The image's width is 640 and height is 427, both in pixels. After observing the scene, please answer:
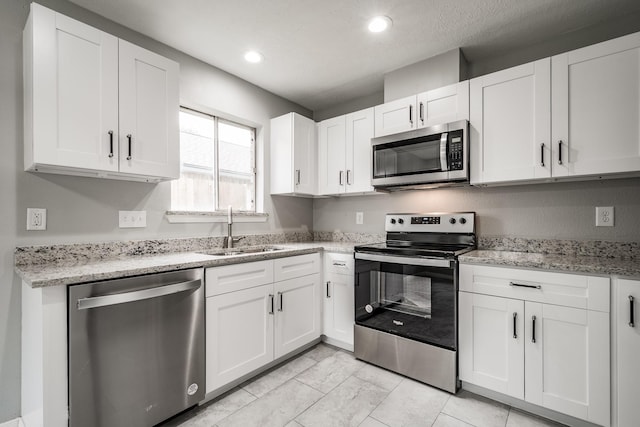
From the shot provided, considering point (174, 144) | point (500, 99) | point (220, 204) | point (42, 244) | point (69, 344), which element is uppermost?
point (500, 99)

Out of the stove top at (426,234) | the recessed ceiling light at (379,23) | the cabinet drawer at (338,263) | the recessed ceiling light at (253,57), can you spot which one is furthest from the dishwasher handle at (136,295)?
the recessed ceiling light at (379,23)

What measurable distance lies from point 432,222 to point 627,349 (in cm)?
139

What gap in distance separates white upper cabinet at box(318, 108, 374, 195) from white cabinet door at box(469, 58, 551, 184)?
914 millimetres

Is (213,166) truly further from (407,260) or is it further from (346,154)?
(407,260)

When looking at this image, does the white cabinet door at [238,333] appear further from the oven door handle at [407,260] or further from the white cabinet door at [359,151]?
the white cabinet door at [359,151]

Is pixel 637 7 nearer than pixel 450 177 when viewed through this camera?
Yes

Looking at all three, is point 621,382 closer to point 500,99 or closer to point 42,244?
point 500,99

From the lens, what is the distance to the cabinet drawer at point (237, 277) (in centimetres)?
188

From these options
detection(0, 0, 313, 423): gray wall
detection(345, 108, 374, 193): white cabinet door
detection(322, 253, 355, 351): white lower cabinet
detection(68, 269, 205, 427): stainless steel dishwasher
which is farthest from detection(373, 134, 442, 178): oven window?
detection(68, 269, 205, 427): stainless steel dishwasher

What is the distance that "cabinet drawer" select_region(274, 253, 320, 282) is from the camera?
2334 mm

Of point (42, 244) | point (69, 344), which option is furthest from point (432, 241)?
point (42, 244)

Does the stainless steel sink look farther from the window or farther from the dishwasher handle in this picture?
the dishwasher handle

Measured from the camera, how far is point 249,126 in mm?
3051

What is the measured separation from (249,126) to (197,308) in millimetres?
1939
